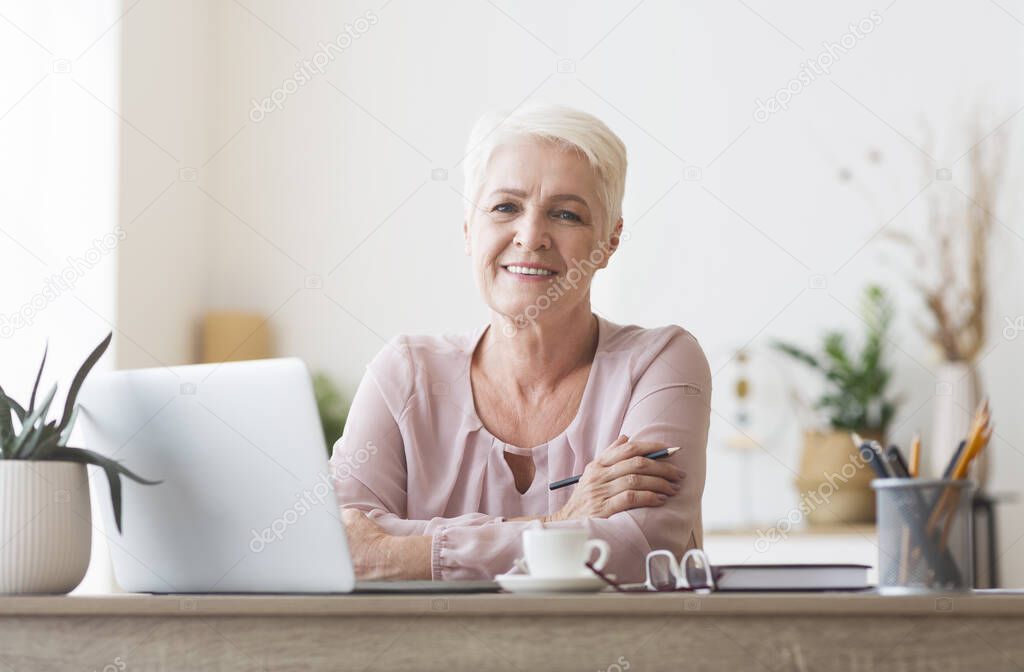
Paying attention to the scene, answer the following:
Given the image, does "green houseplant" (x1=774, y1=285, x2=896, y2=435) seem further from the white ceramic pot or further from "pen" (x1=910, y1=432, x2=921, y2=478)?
the white ceramic pot

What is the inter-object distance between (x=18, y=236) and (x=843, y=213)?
9.63ft

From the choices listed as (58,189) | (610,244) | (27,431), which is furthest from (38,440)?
(58,189)

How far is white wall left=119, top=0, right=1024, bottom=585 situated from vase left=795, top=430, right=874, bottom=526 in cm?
15

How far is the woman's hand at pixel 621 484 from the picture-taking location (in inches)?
61.2

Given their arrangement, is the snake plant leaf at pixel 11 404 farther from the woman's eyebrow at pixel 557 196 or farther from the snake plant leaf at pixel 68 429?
the woman's eyebrow at pixel 557 196

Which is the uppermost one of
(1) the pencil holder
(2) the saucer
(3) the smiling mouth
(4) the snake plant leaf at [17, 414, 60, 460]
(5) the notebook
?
(3) the smiling mouth

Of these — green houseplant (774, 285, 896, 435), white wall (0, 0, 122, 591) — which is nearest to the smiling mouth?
white wall (0, 0, 122, 591)

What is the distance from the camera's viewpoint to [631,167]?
4.57 meters

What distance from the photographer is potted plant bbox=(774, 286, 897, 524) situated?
404 cm

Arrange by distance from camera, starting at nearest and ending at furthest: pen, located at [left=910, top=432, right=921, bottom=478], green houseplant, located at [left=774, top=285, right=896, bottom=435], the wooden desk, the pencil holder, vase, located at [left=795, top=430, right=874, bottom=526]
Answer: the wooden desk, the pencil holder, pen, located at [left=910, top=432, right=921, bottom=478], vase, located at [left=795, top=430, right=874, bottom=526], green houseplant, located at [left=774, top=285, right=896, bottom=435]

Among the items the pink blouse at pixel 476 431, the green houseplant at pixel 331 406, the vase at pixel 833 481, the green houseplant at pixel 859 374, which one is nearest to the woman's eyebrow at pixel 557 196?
the pink blouse at pixel 476 431

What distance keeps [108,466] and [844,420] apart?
3.39 metres

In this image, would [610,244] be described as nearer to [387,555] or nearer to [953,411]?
[387,555]

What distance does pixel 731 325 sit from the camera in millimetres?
4395
